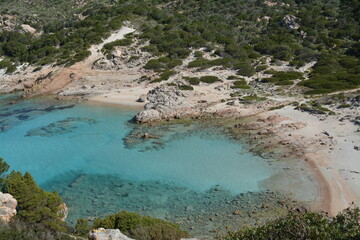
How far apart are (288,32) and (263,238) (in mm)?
50492

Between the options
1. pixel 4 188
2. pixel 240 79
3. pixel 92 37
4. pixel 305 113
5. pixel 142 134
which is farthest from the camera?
pixel 92 37

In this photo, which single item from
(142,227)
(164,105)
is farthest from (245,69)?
(142,227)

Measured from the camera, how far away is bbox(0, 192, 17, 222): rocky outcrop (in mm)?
11990

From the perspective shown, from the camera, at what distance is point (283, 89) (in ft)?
115

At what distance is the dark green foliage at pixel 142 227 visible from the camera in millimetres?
11641

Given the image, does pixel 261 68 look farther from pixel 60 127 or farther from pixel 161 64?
pixel 60 127

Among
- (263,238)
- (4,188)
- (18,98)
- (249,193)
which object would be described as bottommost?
(18,98)

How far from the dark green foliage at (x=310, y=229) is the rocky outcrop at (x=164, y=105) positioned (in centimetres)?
1924

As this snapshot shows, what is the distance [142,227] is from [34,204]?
4.63m

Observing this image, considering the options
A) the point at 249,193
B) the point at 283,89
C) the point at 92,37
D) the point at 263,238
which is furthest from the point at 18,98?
the point at 263,238

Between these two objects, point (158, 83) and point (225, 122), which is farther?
point (158, 83)

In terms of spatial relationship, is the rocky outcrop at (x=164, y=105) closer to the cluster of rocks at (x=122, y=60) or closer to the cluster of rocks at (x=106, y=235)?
the cluster of rocks at (x=122, y=60)

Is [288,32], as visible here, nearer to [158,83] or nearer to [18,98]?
[158,83]

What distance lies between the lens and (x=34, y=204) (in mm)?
13406
